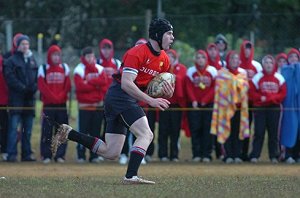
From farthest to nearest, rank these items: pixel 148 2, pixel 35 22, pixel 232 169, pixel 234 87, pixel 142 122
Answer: pixel 148 2
pixel 35 22
pixel 234 87
pixel 232 169
pixel 142 122

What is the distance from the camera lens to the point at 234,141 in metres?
18.2

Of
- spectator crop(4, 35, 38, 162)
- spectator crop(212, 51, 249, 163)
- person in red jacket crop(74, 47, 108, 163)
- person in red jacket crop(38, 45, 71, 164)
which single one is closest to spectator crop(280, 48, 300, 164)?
spectator crop(212, 51, 249, 163)

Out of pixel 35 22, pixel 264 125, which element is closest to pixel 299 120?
pixel 264 125

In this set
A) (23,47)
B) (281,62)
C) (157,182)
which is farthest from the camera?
(281,62)

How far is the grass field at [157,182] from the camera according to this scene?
1016 centimetres

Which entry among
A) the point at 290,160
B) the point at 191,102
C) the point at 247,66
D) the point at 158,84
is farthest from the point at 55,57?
the point at 158,84

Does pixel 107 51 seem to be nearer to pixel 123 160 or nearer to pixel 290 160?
pixel 123 160

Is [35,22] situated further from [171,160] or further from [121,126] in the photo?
[121,126]

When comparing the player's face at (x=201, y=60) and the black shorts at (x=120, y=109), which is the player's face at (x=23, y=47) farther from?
the black shorts at (x=120, y=109)

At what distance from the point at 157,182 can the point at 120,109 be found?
1.09 metres

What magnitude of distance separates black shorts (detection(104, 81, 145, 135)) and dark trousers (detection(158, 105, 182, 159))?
22.3 feet

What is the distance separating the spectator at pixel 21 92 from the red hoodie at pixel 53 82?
28 centimetres

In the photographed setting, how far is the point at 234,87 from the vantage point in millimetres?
18031

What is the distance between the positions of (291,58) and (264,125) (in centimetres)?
149
